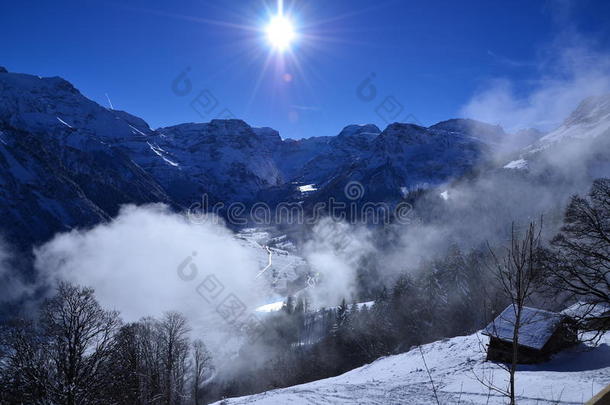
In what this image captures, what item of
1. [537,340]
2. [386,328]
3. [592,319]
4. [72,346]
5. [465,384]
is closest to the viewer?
[592,319]

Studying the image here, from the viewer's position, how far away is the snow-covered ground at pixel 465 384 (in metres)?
18.1

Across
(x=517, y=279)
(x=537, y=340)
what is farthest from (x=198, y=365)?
(x=517, y=279)

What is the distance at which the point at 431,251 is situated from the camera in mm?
138000

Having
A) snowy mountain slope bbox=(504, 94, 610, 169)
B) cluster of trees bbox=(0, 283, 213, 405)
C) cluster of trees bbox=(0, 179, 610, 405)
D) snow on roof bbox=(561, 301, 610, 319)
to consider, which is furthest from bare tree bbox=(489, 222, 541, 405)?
snowy mountain slope bbox=(504, 94, 610, 169)

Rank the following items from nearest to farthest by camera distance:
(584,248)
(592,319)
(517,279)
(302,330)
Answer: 1. (517,279)
2. (592,319)
3. (584,248)
4. (302,330)

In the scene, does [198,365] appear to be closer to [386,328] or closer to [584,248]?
[386,328]

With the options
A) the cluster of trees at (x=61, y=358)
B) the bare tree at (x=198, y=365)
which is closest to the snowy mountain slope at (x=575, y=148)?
the bare tree at (x=198, y=365)

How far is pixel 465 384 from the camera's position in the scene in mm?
21781

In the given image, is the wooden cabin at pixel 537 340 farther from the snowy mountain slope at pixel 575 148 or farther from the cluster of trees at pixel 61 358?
the snowy mountain slope at pixel 575 148

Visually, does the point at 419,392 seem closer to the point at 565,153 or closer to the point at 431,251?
the point at 431,251

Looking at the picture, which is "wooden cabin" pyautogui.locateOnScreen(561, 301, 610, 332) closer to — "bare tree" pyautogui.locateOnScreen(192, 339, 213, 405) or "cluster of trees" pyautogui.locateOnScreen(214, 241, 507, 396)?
"bare tree" pyautogui.locateOnScreen(192, 339, 213, 405)

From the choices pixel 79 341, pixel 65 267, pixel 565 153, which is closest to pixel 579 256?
pixel 79 341

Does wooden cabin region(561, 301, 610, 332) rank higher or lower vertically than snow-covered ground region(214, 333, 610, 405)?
higher

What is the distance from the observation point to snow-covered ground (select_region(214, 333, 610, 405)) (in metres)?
18.1
